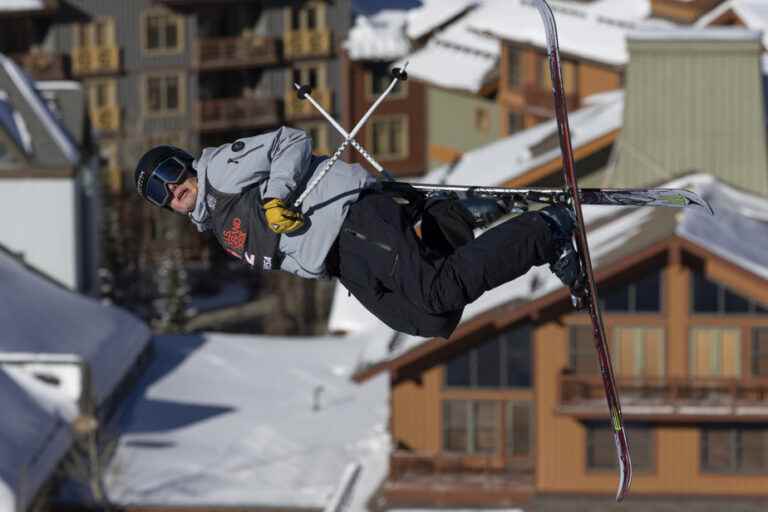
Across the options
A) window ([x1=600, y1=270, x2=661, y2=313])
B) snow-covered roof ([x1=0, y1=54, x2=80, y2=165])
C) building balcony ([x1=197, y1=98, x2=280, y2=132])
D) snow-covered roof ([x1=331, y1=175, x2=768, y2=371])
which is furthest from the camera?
building balcony ([x1=197, y1=98, x2=280, y2=132])

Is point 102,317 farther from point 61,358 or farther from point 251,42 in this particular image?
point 251,42

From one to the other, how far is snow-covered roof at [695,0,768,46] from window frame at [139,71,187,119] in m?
22.8

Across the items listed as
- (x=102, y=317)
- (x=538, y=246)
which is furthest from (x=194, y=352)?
(x=538, y=246)

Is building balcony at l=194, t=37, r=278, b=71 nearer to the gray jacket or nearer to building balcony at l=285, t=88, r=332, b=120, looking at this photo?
building balcony at l=285, t=88, r=332, b=120

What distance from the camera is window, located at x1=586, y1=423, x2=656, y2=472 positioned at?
110 feet

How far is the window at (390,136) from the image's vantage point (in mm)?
64812

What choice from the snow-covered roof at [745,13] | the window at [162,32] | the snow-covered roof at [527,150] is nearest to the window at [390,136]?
the window at [162,32]

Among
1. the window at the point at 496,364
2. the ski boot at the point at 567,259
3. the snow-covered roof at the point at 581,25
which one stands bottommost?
the window at the point at 496,364

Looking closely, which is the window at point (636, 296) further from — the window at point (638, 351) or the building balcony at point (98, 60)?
the building balcony at point (98, 60)

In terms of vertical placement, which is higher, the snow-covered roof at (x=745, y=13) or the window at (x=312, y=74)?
the snow-covered roof at (x=745, y=13)

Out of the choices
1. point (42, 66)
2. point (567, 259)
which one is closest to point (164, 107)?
point (42, 66)

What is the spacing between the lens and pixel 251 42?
66.8m

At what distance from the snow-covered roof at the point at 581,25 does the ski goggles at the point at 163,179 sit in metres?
36.0

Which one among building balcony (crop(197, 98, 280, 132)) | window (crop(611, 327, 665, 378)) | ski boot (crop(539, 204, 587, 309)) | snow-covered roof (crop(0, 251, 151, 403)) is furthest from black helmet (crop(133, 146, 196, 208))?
building balcony (crop(197, 98, 280, 132))
